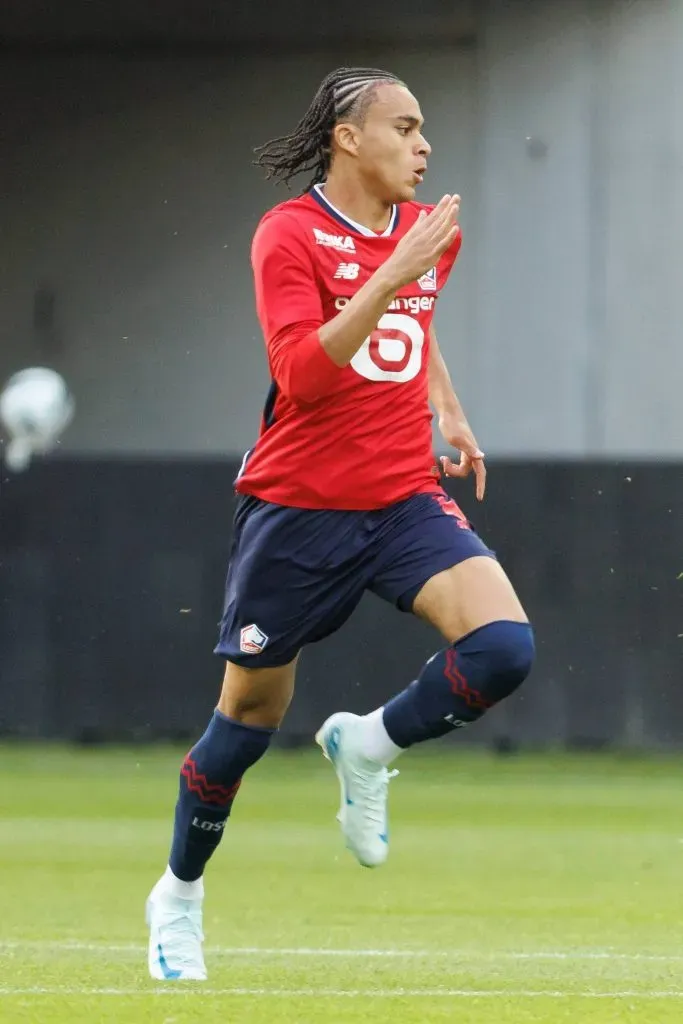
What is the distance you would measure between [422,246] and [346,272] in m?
0.45

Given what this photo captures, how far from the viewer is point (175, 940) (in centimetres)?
534

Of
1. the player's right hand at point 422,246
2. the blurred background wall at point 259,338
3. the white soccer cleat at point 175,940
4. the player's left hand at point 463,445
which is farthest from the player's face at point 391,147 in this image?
the blurred background wall at point 259,338

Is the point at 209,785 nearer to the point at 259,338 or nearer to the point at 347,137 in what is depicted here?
the point at 347,137

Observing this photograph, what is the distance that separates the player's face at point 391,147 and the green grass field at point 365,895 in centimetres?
192

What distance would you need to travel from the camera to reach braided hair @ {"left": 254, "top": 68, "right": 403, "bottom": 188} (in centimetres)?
542

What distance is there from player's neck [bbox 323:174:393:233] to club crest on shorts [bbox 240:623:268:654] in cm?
103

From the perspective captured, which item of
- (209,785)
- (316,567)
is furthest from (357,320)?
(209,785)

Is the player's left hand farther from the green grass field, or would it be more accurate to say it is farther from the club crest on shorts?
the green grass field

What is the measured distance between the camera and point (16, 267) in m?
20.6

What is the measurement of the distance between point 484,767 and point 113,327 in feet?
31.2

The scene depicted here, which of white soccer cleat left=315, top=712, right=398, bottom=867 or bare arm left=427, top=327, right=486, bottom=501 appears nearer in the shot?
white soccer cleat left=315, top=712, right=398, bottom=867

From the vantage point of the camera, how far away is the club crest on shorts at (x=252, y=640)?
5.21 metres

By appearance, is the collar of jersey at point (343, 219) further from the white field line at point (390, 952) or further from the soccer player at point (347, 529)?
the white field line at point (390, 952)

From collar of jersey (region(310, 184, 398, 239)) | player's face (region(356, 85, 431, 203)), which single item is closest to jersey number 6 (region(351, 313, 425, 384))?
collar of jersey (region(310, 184, 398, 239))
